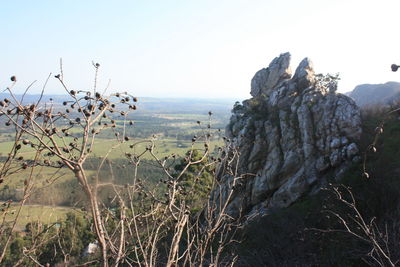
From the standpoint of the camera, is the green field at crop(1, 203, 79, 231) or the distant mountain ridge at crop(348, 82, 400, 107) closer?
the green field at crop(1, 203, 79, 231)

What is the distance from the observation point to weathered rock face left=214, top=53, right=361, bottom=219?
17.2 meters

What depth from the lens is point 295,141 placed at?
18.9 meters

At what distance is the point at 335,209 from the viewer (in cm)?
1255

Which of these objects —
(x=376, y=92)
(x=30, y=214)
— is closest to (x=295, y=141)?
(x=30, y=214)

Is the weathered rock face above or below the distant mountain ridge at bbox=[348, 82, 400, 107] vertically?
below

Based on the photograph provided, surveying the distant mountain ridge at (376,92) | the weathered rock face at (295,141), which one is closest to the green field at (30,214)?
Result: the weathered rock face at (295,141)

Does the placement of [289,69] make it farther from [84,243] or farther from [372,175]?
[84,243]

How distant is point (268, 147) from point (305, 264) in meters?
9.77

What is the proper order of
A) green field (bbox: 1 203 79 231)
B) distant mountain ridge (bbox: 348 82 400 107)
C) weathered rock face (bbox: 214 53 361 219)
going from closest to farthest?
green field (bbox: 1 203 79 231)
weathered rock face (bbox: 214 53 361 219)
distant mountain ridge (bbox: 348 82 400 107)

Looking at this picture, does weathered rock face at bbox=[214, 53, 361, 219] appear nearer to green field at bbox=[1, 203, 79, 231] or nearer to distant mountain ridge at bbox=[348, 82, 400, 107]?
green field at bbox=[1, 203, 79, 231]

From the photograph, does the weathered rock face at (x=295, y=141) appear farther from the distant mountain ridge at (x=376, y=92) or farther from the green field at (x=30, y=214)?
the distant mountain ridge at (x=376, y=92)

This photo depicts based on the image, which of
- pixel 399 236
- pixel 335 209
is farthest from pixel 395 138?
pixel 399 236

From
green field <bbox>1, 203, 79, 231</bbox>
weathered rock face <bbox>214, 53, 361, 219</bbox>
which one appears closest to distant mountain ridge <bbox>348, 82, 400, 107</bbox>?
weathered rock face <bbox>214, 53, 361, 219</bbox>

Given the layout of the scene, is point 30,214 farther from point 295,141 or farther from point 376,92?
point 376,92
